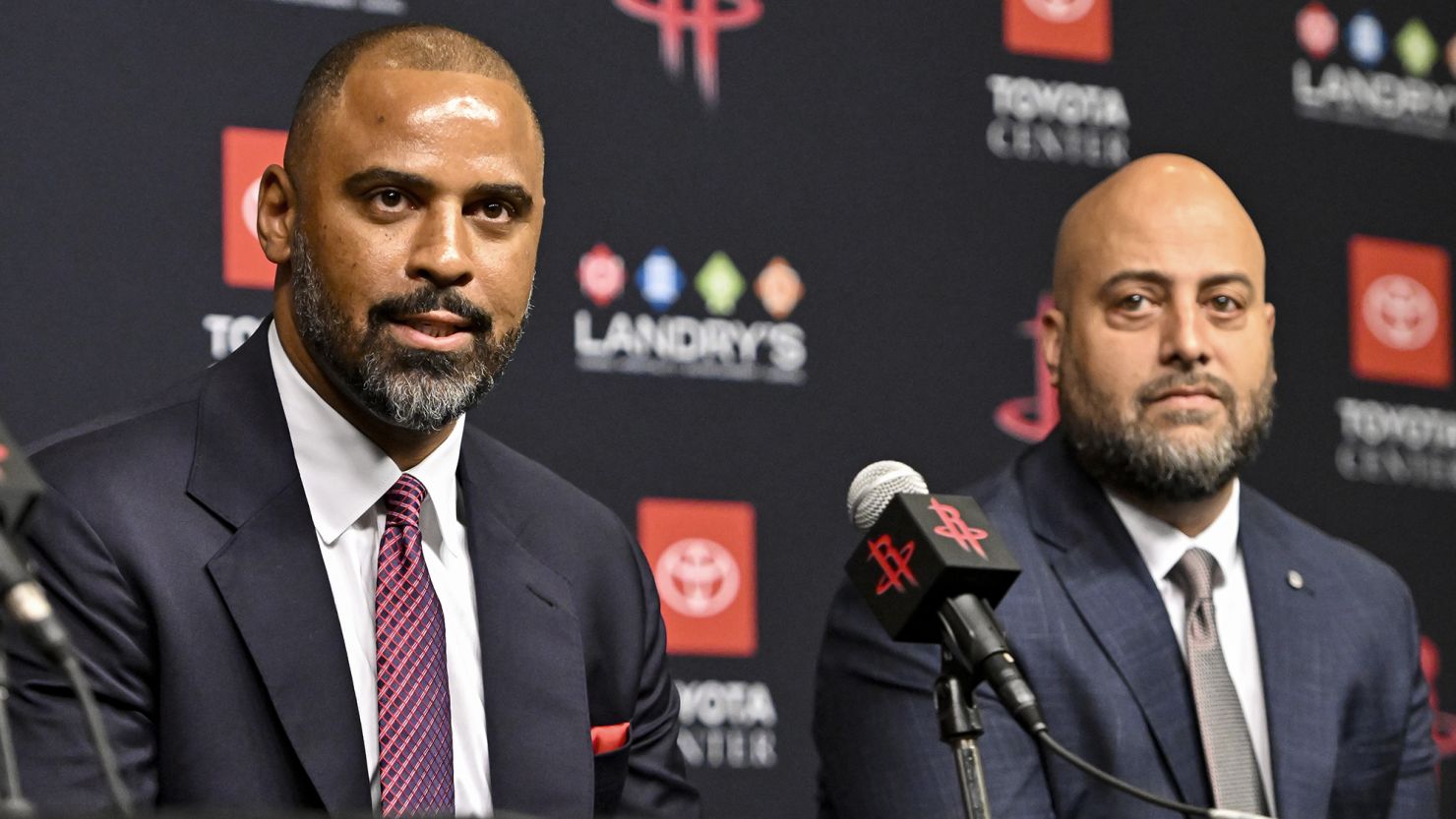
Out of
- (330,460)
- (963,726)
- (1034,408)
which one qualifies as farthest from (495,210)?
(1034,408)

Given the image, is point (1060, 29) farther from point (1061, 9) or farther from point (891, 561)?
point (891, 561)

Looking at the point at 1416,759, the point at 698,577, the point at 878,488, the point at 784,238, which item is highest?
the point at 784,238

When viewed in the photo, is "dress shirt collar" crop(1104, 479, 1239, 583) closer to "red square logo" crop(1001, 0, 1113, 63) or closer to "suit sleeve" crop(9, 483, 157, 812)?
"red square logo" crop(1001, 0, 1113, 63)

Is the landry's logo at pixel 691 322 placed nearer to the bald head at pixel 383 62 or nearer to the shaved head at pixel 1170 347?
the shaved head at pixel 1170 347

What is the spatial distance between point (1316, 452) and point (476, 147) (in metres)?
2.56

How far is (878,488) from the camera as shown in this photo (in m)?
2.60

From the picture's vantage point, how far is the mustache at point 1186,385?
142 inches

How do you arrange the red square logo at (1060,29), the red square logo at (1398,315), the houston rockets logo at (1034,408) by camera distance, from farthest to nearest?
the red square logo at (1398,315) → the red square logo at (1060,29) → the houston rockets logo at (1034,408)

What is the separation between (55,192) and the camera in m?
3.63

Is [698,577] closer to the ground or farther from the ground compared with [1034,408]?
closer to the ground

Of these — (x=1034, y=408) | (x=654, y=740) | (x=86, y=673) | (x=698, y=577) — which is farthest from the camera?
(x=1034, y=408)

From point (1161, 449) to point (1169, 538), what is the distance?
0.53ft

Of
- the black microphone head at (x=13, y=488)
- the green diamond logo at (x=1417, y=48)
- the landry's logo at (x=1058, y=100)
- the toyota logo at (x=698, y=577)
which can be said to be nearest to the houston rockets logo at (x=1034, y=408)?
the landry's logo at (x=1058, y=100)

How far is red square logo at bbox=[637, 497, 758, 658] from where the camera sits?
4.05m
